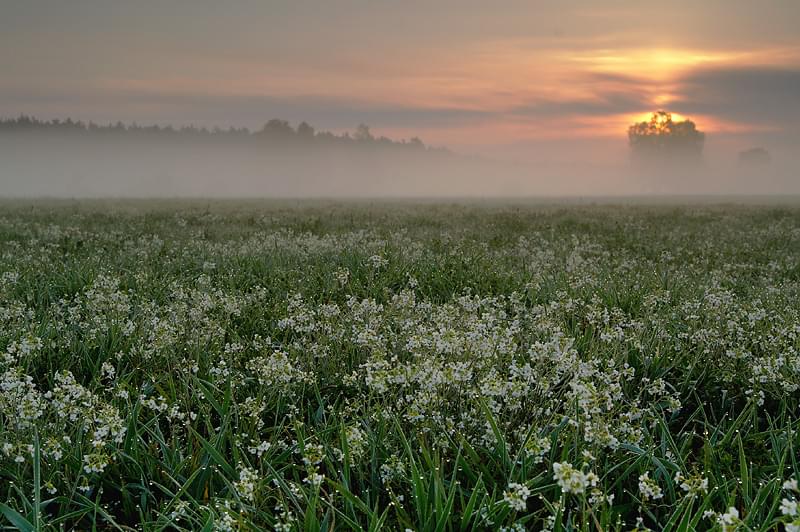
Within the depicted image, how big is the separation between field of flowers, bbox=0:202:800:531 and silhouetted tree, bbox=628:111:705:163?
198735mm

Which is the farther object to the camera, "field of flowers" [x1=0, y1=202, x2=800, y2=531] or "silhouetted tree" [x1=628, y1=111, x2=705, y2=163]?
"silhouetted tree" [x1=628, y1=111, x2=705, y2=163]

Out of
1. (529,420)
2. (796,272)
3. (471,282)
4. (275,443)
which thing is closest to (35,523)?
(275,443)

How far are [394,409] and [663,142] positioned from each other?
209 m

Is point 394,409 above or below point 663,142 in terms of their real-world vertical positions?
below

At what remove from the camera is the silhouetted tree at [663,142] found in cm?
18925

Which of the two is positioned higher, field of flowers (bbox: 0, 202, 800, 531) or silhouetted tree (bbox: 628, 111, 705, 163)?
silhouetted tree (bbox: 628, 111, 705, 163)

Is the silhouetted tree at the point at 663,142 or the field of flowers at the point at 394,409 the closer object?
the field of flowers at the point at 394,409

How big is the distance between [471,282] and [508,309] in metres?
1.18

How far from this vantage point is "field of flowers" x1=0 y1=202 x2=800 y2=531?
3156 mm

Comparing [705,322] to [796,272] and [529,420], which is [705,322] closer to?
[529,420]

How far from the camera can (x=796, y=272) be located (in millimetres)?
11359

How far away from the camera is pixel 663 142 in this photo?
191 metres

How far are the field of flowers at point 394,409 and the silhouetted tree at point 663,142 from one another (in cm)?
19873

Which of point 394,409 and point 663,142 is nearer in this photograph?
point 394,409
